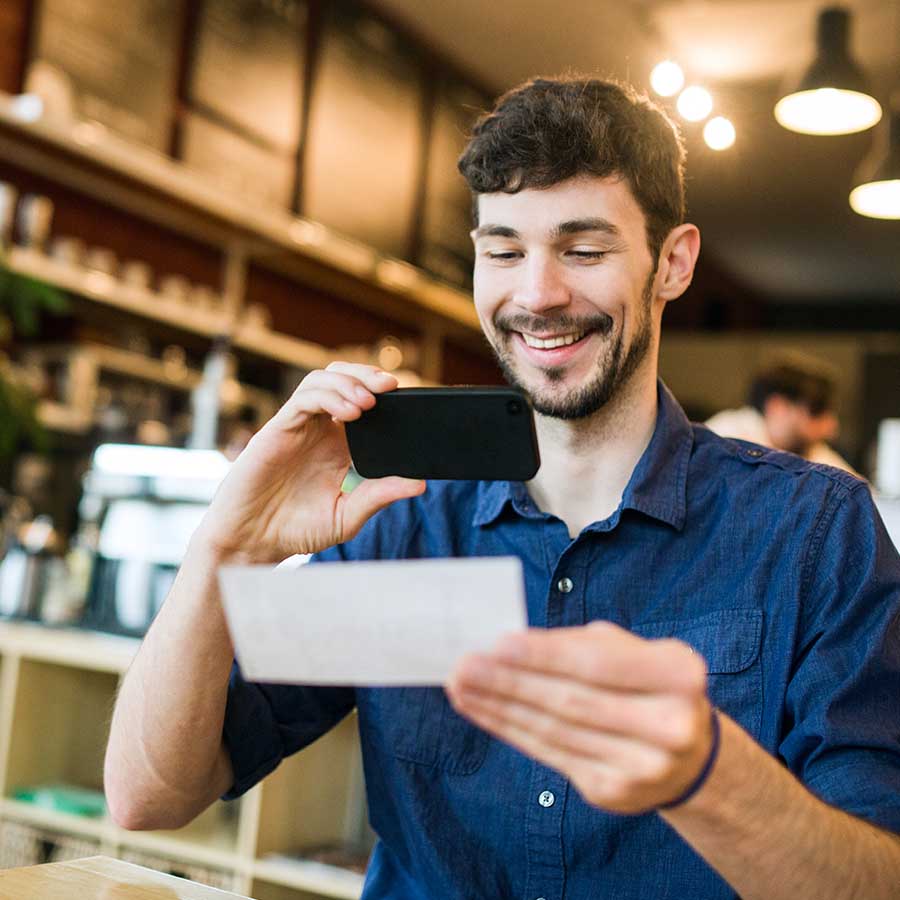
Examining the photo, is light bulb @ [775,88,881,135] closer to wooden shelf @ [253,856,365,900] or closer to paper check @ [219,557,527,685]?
wooden shelf @ [253,856,365,900]

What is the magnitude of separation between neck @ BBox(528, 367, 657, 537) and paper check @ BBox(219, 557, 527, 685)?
584mm

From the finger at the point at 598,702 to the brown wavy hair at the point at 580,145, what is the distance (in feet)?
2.14

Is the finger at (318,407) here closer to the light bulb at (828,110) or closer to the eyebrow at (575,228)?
the eyebrow at (575,228)

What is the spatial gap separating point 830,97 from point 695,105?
77 cm

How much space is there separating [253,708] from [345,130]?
3505 mm

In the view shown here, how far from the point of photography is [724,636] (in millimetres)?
1066

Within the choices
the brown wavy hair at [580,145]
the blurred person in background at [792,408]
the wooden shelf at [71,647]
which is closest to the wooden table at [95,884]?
the brown wavy hair at [580,145]

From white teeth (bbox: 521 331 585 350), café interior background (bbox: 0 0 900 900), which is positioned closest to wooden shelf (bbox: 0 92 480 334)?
café interior background (bbox: 0 0 900 900)

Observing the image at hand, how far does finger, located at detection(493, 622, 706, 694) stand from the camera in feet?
1.94

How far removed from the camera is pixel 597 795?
2.04 ft

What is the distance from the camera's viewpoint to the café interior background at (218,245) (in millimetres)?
2197

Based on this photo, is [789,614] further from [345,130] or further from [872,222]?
[872,222]

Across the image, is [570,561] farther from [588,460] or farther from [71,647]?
[71,647]

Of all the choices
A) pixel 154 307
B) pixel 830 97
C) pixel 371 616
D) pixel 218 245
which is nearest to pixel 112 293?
pixel 154 307
